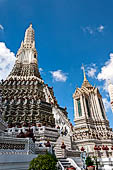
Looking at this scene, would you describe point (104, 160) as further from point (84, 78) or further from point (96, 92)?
point (84, 78)

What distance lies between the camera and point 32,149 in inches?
356

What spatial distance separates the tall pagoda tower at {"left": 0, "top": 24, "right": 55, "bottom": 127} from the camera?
2947 centimetres

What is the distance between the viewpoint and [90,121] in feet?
94.5

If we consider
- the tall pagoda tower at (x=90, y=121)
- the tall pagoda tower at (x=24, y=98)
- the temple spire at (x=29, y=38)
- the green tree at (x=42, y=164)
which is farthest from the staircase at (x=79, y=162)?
the temple spire at (x=29, y=38)

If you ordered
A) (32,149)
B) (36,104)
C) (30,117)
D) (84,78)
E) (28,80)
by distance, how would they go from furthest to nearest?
(28,80), (84,78), (36,104), (30,117), (32,149)

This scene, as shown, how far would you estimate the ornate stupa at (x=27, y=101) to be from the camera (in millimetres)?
29391

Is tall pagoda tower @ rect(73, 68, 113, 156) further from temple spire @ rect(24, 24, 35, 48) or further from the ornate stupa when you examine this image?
temple spire @ rect(24, 24, 35, 48)

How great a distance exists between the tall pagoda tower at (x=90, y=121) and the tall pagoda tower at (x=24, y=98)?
6.36 m

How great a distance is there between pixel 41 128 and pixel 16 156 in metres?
12.7

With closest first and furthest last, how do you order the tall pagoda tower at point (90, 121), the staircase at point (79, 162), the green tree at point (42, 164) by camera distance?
1. the green tree at point (42, 164)
2. the staircase at point (79, 162)
3. the tall pagoda tower at point (90, 121)

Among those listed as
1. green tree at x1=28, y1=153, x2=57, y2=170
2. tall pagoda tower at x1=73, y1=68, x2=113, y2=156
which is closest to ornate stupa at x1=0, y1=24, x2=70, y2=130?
tall pagoda tower at x1=73, y1=68, x2=113, y2=156

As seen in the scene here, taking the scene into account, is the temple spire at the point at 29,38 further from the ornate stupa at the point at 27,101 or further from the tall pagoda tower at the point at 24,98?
the ornate stupa at the point at 27,101

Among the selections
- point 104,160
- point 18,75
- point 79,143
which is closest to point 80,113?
point 79,143

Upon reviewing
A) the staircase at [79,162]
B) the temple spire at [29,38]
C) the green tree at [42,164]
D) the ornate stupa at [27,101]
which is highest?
the temple spire at [29,38]
